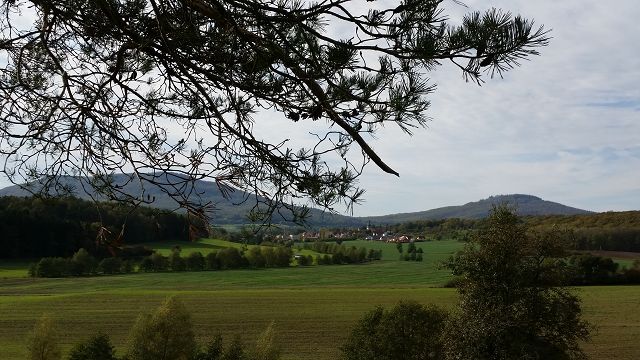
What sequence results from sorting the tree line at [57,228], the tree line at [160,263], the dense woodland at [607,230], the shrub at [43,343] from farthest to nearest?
the tree line at [160,263], the dense woodland at [607,230], the shrub at [43,343], the tree line at [57,228]

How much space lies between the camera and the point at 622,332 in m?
30.6

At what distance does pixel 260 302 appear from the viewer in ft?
143

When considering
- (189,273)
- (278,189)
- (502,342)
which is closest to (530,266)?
(502,342)

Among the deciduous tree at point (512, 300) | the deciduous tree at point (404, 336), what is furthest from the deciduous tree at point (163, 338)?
the deciduous tree at point (512, 300)

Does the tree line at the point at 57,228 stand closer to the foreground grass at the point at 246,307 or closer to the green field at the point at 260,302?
the green field at the point at 260,302

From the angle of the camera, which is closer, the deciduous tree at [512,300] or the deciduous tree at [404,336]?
the deciduous tree at [512,300]

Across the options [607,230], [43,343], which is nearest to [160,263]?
[43,343]

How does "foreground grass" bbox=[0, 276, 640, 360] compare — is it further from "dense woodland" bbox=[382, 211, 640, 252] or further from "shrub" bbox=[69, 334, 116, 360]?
"dense woodland" bbox=[382, 211, 640, 252]

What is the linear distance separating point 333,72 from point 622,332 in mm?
33014

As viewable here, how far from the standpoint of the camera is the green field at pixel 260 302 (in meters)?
30.6

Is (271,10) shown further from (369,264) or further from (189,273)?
(369,264)

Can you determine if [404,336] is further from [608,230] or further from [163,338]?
[608,230]

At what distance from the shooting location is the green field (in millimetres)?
30594

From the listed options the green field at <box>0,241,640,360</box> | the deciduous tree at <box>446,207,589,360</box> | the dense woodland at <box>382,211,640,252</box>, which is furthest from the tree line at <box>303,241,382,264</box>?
the deciduous tree at <box>446,207,589,360</box>
